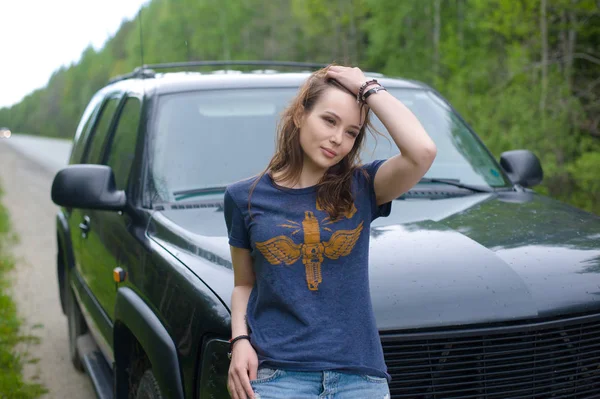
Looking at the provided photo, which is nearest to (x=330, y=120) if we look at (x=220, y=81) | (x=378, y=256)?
(x=378, y=256)

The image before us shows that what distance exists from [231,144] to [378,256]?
4.39ft

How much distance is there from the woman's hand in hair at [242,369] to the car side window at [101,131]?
118 inches

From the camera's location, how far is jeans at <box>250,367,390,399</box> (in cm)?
214

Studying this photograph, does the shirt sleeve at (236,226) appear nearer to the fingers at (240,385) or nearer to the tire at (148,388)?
the fingers at (240,385)

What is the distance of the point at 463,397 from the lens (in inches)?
102

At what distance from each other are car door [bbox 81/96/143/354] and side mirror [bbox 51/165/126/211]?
0.18m

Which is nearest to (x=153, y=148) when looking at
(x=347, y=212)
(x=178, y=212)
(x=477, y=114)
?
(x=178, y=212)

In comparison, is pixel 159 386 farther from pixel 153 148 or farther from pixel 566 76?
pixel 566 76

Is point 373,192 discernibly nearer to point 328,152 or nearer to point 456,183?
point 328,152

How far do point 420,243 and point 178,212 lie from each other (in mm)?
1130

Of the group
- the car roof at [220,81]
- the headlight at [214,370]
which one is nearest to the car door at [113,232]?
the car roof at [220,81]

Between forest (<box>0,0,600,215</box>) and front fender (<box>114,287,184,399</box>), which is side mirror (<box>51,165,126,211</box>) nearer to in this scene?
front fender (<box>114,287,184,399</box>)

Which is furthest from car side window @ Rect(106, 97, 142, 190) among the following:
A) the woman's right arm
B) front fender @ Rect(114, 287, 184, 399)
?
the woman's right arm

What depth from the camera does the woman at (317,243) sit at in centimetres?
217
